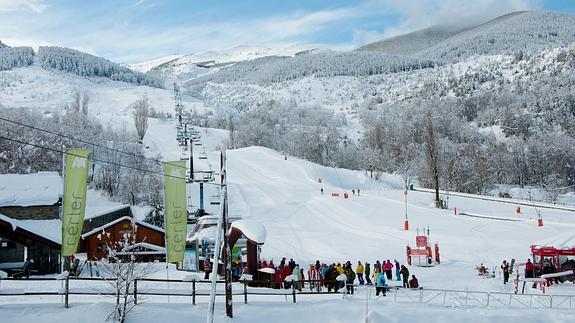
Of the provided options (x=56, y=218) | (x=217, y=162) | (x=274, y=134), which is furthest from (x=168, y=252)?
(x=274, y=134)

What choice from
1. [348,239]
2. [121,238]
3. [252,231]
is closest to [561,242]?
[252,231]

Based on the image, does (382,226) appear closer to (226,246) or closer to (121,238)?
(121,238)

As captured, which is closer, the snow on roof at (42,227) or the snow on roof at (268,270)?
the snow on roof at (268,270)

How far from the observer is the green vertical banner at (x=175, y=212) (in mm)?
21000

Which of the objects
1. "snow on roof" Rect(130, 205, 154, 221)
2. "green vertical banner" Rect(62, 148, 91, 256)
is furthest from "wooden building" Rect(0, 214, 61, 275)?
"snow on roof" Rect(130, 205, 154, 221)

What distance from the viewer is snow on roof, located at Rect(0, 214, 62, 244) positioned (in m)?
23.4

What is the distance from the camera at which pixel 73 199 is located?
19.7 meters

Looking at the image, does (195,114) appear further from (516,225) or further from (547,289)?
(547,289)

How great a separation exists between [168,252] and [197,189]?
46151 mm

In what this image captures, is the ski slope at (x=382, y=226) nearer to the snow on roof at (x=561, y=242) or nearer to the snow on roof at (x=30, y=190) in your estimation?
the snow on roof at (x=561, y=242)

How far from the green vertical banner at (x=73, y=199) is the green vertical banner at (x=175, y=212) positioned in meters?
2.95

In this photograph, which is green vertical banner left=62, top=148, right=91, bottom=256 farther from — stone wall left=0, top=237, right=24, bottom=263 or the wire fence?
stone wall left=0, top=237, right=24, bottom=263

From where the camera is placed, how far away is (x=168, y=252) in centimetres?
2114

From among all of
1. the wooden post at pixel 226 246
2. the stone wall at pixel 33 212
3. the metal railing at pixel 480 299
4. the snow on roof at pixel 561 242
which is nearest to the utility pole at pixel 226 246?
the wooden post at pixel 226 246
